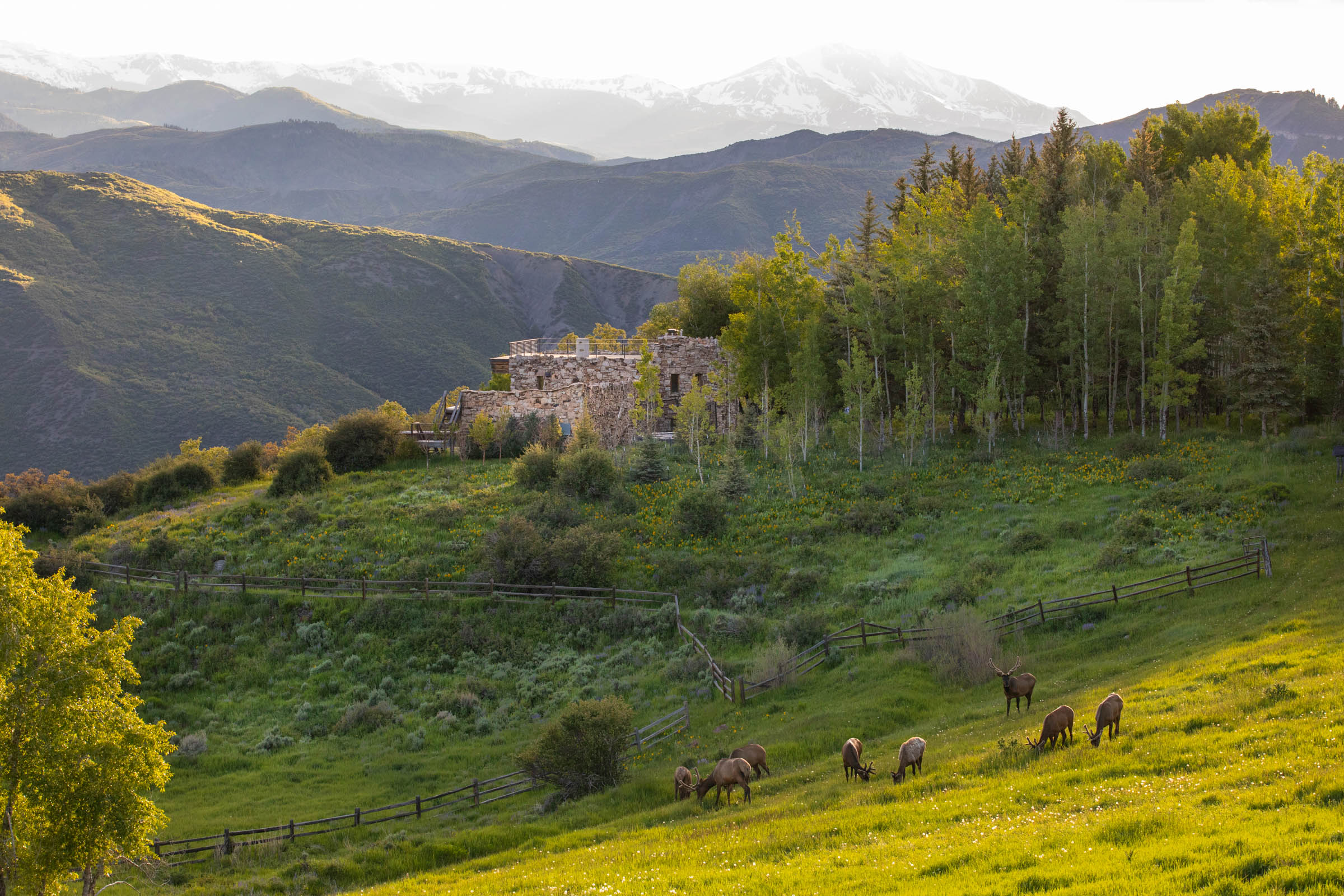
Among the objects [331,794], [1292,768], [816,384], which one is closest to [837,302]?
[816,384]

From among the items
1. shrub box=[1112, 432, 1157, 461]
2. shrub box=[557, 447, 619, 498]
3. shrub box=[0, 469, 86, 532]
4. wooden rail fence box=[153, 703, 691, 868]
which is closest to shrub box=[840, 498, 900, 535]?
shrub box=[1112, 432, 1157, 461]

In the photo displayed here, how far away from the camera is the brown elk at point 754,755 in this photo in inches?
675

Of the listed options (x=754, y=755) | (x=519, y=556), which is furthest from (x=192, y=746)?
(x=754, y=755)

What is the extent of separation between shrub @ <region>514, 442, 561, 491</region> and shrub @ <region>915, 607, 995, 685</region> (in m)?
25.9

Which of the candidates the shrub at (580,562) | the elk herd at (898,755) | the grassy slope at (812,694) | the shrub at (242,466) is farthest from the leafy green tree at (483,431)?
the elk herd at (898,755)

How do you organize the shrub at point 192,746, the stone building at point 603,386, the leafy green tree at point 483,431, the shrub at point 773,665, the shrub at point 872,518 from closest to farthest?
the shrub at point 773,665 → the shrub at point 192,746 → the shrub at point 872,518 → the leafy green tree at point 483,431 → the stone building at point 603,386

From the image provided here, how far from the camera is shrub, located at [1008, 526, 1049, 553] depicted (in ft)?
101

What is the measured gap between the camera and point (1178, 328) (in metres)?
40.6

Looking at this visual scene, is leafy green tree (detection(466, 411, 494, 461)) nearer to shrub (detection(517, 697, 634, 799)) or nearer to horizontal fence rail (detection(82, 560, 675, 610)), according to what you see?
horizontal fence rail (detection(82, 560, 675, 610))

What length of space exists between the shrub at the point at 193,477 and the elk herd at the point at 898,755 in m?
46.0

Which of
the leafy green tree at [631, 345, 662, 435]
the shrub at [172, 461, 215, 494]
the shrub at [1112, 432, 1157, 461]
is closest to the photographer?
the shrub at [1112, 432, 1157, 461]

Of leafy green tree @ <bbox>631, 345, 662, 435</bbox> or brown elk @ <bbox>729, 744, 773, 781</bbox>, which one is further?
leafy green tree @ <bbox>631, 345, 662, 435</bbox>

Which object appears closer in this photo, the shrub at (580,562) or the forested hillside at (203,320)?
the shrub at (580,562)

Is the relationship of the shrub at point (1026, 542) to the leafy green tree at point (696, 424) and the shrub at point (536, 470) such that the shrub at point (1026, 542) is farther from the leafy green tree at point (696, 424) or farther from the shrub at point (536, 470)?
the shrub at point (536, 470)
